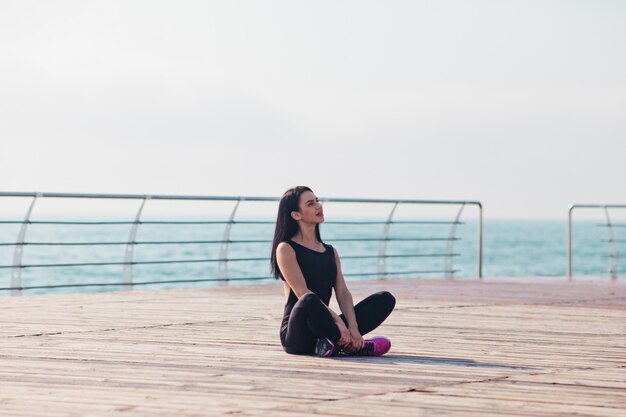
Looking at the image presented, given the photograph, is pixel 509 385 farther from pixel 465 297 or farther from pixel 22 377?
pixel 465 297

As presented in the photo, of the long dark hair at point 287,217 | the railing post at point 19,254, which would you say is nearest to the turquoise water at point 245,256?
the railing post at point 19,254

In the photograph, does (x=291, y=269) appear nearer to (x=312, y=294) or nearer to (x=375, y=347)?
(x=312, y=294)

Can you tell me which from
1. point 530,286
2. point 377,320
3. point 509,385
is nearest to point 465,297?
point 530,286

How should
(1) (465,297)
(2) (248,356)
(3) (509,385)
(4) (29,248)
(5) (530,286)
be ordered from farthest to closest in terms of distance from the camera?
1. (4) (29,248)
2. (5) (530,286)
3. (1) (465,297)
4. (2) (248,356)
5. (3) (509,385)

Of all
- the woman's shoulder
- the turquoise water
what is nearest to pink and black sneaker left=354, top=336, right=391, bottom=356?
the woman's shoulder

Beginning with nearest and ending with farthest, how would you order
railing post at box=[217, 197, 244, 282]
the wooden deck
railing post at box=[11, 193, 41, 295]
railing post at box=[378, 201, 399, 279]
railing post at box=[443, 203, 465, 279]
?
the wooden deck, railing post at box=[11, 193, 41, 295], railing post at box=[217, 197, 244, 282], railing post at box=[378, 201, 399, 279], railing post at box=[443, 203, 465, 279]

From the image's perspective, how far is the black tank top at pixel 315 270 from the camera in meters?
5.63

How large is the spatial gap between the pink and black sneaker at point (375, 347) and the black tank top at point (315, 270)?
15.4 inches

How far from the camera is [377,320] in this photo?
5.91 metres

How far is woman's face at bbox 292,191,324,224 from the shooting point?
18.3 ft

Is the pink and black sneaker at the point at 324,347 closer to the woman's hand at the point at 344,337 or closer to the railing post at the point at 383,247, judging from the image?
the woman's hand at the point at 344,337

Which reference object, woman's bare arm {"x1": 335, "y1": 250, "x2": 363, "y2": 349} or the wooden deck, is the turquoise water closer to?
the wooden deck

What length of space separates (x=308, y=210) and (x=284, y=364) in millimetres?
834

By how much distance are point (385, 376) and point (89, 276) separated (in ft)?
129
